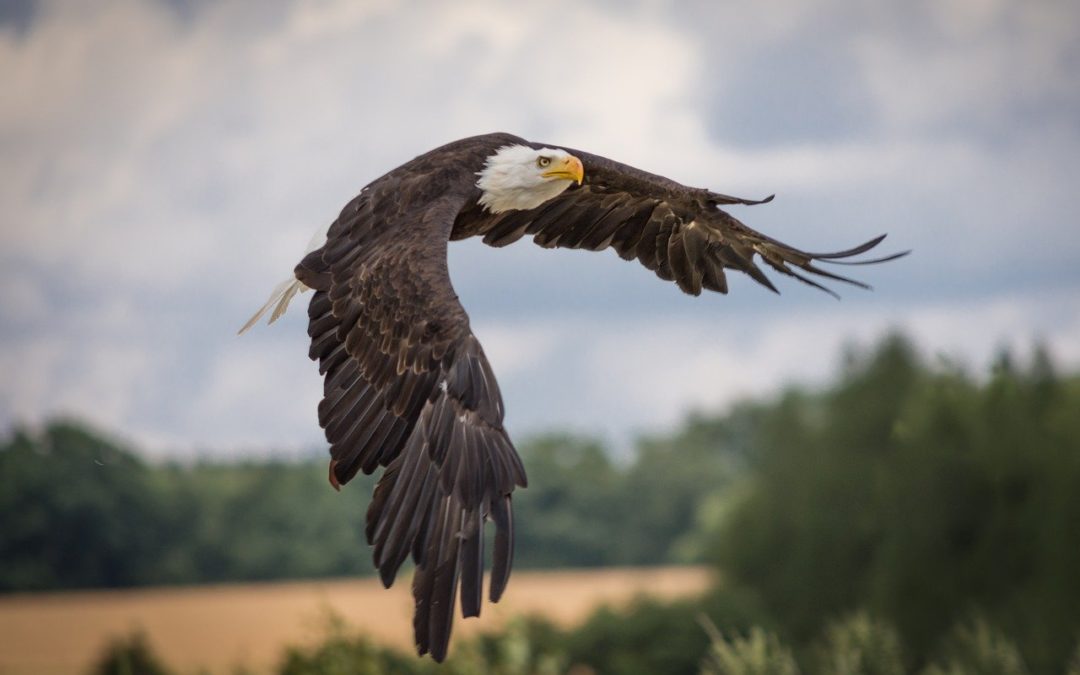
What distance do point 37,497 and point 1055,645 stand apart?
42.1 meters

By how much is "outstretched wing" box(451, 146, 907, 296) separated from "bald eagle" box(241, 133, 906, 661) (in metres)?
0.01

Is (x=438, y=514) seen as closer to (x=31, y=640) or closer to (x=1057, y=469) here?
(x=1057, y=469)

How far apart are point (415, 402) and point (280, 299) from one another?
183 centimetres

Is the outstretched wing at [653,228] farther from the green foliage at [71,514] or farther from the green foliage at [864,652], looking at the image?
the green foliage at [71,514]

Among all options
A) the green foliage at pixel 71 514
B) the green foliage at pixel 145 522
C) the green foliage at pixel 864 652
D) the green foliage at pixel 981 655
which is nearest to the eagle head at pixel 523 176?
the green foliage at pixel 864 652

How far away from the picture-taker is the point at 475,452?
763 centimetres

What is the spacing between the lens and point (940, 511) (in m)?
25.7

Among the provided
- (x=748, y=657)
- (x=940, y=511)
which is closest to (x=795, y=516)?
(x=940, y=511)

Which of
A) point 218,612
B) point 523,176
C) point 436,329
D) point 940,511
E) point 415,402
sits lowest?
point 218,612

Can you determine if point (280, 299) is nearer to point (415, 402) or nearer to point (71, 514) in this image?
point (415, 402)

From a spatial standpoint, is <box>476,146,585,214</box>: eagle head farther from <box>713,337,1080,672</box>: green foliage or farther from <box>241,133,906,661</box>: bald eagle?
<box>713,337,1080,672</box>: green foliage

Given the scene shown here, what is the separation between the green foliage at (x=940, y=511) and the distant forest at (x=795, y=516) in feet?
0.12

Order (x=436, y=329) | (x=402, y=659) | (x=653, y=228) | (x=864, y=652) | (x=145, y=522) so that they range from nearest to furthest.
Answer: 1. (x=436, y=329)
2. (x=653, y=228)
3. (x=864, y=652)
4. (x=402, y=659)
5. (x=145, y=522)

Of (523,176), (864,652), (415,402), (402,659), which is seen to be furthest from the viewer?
(402,659)
